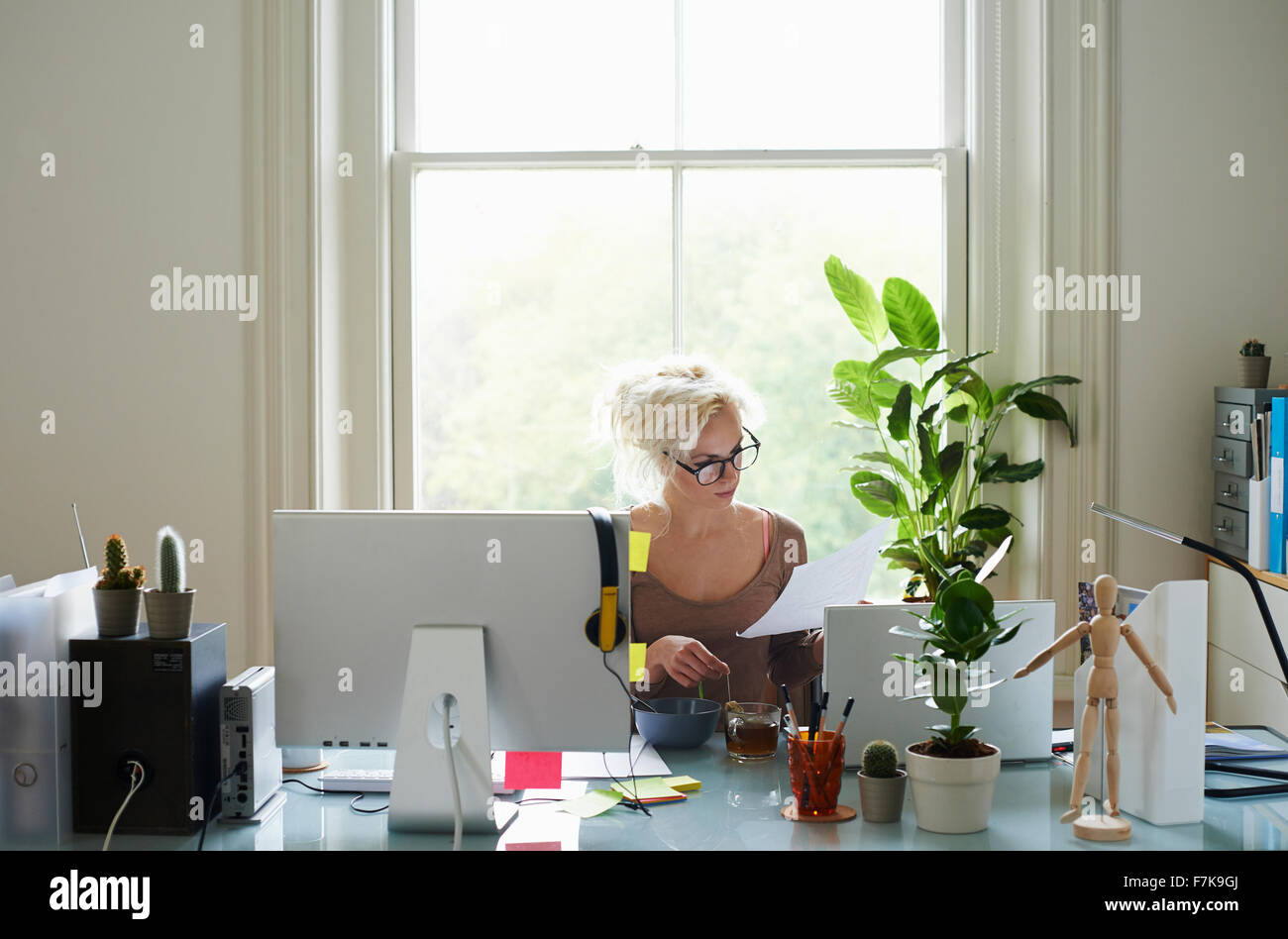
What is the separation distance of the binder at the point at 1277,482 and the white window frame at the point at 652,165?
1062 millimetres

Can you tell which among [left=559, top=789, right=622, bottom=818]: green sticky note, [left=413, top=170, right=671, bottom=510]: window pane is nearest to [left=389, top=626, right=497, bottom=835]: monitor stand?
[left=559, top=789, right=622, bottom=818]: green sticky note

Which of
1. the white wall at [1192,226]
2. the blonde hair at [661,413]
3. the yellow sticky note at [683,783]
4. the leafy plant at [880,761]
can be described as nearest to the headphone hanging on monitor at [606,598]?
the yellow sticky note at [683,783]

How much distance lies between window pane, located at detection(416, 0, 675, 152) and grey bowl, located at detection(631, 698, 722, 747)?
220 cm

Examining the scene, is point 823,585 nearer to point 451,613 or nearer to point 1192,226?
point 451,613

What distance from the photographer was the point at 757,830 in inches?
57.0

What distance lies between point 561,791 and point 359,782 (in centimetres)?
34

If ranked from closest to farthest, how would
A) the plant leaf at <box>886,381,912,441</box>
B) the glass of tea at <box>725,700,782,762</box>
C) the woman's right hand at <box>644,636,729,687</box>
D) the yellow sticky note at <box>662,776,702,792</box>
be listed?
the yellow sticky note at <box>662,776,702,792</box> → the glass of tea at <box>725,700,782,762</box> → the woman's right hand at <box>644,636,729,687</box> → the plant leaf at <box>886,381,912,441</box>

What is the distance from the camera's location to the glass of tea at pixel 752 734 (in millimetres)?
1747

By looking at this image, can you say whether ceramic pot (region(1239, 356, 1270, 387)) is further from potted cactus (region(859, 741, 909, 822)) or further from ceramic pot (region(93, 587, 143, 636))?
ceramic pot (region(93, 587, 143, 636))

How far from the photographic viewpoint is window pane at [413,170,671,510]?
3.43 m

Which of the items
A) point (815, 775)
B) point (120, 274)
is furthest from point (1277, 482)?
point (120, 274)

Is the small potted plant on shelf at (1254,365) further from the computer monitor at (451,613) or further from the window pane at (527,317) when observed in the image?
the computer monitor at (451,613)
